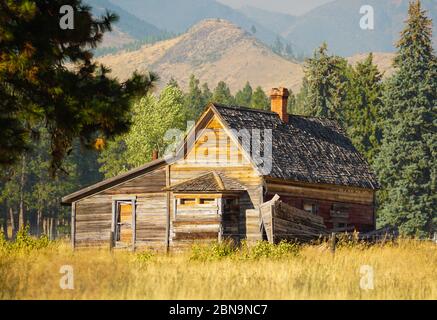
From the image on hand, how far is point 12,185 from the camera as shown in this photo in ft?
269

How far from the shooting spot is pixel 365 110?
69938mm

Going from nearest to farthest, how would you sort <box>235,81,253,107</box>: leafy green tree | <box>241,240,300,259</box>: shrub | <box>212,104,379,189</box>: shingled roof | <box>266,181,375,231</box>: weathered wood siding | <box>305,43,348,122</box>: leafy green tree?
<box>241,240,300,259</box>: shrub → <box>266,181,375,231</box>: weathered wood siding → <box>212,104,379,189</box>: shingled roof → <box>305,43,348,122</box>: leafy green tree → <box>235,81,253,107</box>: leafy green tree

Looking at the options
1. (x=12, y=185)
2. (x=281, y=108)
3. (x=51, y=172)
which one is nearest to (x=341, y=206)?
(x=281, y=108)


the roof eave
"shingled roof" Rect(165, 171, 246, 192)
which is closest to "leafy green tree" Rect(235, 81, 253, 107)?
the roof eave

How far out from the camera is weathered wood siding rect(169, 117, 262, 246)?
34.4 m

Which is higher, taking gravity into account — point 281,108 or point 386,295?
point 281,108

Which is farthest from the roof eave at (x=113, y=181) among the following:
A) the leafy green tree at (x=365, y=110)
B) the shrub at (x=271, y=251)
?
the leafy green tree at (x=365, y=110)

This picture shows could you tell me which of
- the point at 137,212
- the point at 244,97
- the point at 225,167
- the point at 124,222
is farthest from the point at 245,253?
the point at 244,97

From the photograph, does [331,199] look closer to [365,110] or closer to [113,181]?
[113,181]

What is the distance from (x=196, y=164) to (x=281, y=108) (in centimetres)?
574

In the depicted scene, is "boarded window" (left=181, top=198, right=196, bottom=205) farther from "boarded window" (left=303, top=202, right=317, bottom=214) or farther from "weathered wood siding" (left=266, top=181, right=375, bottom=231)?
"boarded window" (left=303, top=202, right=317, bottom=214)

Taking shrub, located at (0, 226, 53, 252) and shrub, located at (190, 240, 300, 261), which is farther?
shrub, located at (0, 226, 53, 252)
